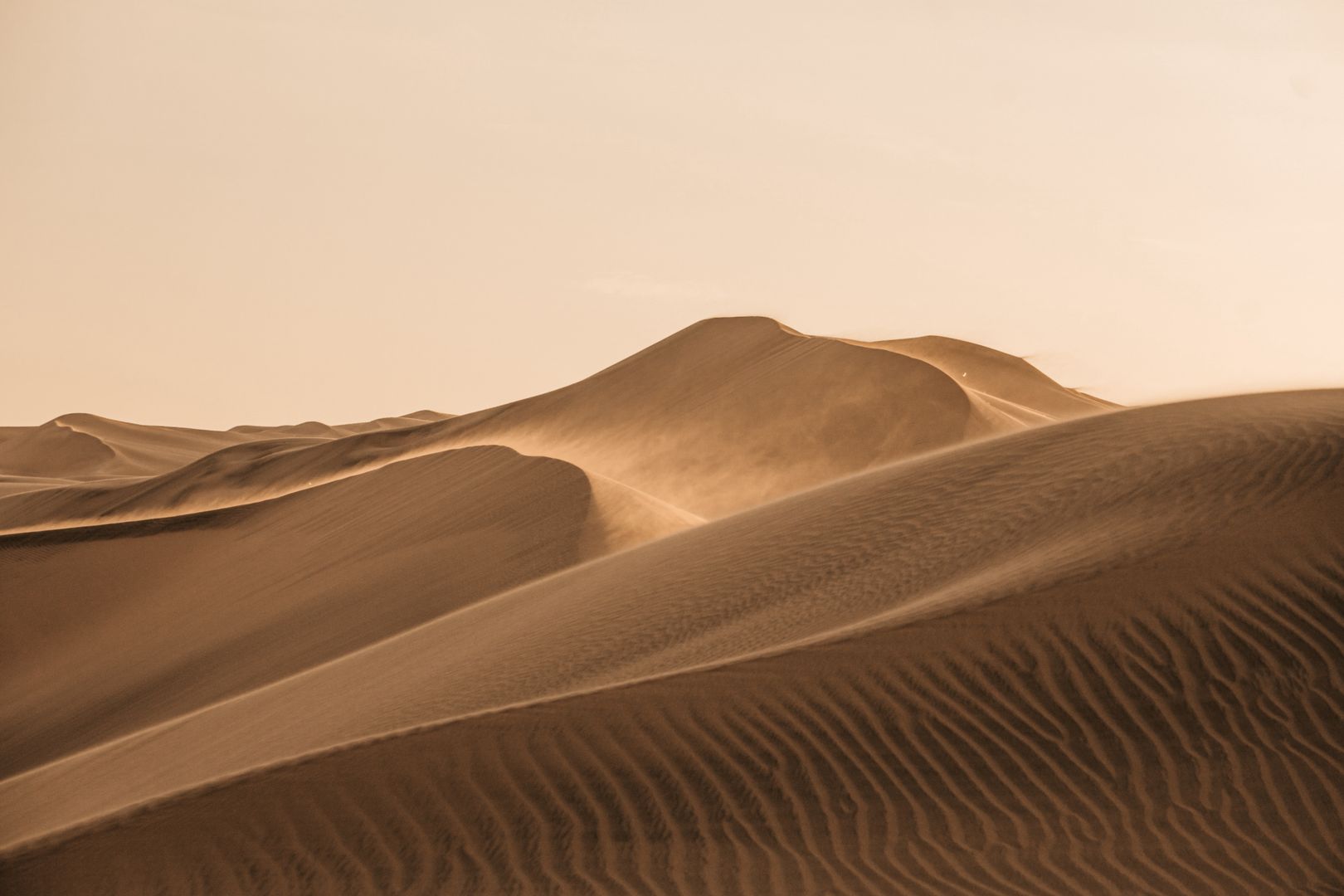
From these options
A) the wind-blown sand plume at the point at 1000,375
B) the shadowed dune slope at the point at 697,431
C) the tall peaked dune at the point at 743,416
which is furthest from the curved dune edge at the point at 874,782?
the wind-blown sand plume at the point at 1000,375

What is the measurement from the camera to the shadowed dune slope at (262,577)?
14.3m

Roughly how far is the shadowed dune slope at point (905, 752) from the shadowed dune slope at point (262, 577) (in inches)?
236

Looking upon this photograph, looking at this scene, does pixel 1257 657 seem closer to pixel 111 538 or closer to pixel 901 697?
pixel 901 697

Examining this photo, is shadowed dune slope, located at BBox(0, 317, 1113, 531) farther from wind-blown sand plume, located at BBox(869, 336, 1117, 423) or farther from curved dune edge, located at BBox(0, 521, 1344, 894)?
curved dune edge, located at BBox(0, 521, 1344, 894)

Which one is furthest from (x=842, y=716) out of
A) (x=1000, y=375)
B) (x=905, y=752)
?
(x=1000, y=375)

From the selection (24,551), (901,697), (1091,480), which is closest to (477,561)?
(24,551)

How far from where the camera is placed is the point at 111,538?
64.4ft

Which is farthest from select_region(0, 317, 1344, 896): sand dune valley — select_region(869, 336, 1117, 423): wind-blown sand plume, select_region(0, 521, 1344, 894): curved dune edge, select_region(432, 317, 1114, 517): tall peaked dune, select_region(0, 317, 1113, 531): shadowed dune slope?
select_region(869, 336, 1117, 423): wind-blown sand plume

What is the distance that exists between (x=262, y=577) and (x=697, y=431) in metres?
8.63

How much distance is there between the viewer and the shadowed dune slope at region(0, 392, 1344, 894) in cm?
561

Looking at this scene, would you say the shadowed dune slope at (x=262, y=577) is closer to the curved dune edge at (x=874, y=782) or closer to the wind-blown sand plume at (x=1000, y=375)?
the curved dune edge at (x=874, y=782)

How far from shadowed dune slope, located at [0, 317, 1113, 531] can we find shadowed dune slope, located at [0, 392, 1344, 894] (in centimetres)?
1312

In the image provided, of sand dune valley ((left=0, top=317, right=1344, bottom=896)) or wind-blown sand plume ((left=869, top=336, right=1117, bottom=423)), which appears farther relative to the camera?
wind-blown sand plume ((left=869, top=336, right=1117, bottom=423))

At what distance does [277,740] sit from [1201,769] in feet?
16.9
